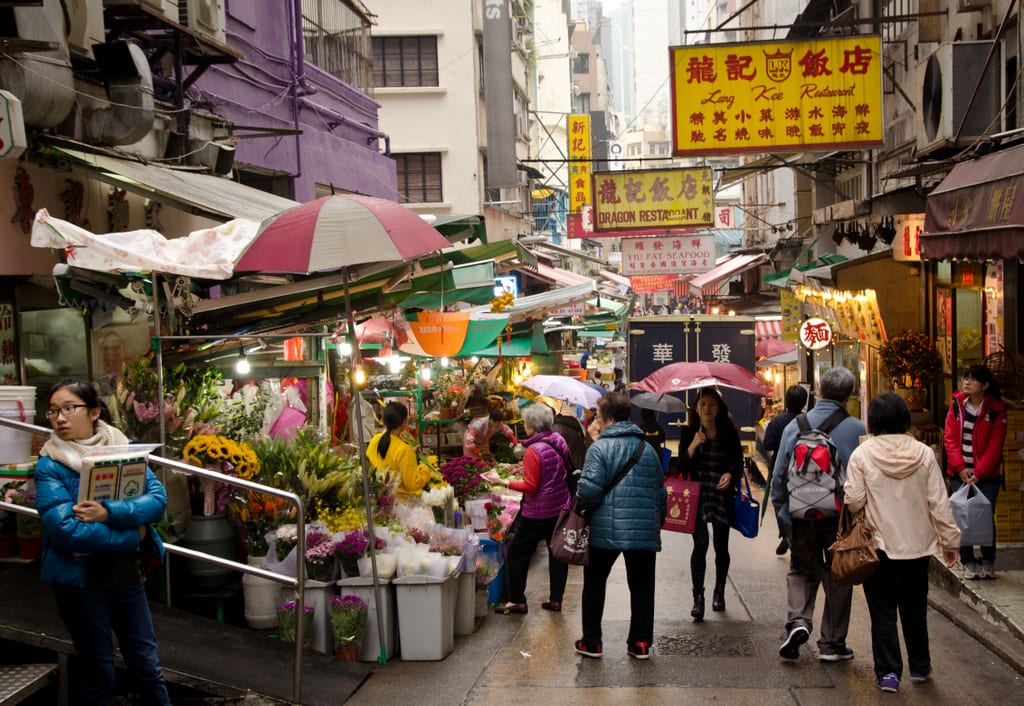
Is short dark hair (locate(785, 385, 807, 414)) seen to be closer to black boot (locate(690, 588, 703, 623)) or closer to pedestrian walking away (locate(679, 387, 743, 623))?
pedestrian walking away (locate(679, 387, 743, 623))

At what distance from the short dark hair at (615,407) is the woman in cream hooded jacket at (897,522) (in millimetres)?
1689

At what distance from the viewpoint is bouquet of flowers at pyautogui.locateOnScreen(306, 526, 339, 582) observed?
7.53m

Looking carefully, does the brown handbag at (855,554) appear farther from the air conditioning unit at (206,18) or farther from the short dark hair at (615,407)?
the air conditioning unit at (206,18)

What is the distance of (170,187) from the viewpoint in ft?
27.7

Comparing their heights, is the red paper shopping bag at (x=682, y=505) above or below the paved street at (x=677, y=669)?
above

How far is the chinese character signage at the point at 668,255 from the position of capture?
23812 millimetres

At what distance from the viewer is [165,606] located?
7.20 meters

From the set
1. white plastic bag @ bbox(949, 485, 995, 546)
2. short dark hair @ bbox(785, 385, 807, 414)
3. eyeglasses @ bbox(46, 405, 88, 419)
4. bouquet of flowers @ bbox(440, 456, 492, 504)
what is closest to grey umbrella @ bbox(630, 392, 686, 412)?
short dark hair @ bbox(785, 385, 807, 414)

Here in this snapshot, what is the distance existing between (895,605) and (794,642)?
2.85 feet

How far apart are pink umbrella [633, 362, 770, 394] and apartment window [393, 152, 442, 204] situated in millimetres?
19275

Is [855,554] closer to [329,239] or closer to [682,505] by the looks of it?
[682,505]

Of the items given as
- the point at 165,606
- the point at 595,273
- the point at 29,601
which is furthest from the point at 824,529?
the point at 595,273

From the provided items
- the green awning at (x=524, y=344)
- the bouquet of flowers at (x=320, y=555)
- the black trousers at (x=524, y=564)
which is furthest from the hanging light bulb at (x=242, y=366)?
the green awning at (x=524, y=344)

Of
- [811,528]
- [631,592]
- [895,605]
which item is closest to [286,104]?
[631,592]
